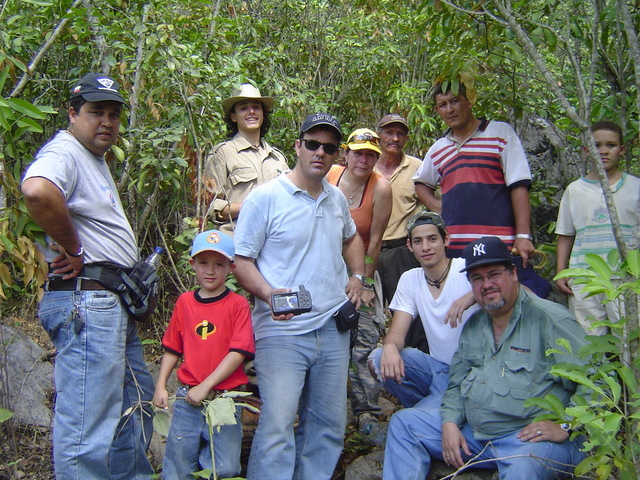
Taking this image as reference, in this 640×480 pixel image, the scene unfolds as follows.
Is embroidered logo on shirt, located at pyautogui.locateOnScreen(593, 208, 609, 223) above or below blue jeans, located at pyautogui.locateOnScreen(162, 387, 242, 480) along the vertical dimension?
Answer: above

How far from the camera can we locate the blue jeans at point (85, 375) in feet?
10.1

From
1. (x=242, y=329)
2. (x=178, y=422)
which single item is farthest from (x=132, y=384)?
(x=242, y=329)

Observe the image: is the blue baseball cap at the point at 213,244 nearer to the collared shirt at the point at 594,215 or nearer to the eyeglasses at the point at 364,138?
the eyeglasses at the point at 364,138

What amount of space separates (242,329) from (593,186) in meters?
2.43

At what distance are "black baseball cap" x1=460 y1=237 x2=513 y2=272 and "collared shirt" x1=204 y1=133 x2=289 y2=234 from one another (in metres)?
1.61

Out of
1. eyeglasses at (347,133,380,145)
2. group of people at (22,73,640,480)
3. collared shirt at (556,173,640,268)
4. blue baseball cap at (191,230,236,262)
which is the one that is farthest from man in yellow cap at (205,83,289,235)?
collared shirt at (556,173,640,268)

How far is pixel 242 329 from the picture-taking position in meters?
3.45

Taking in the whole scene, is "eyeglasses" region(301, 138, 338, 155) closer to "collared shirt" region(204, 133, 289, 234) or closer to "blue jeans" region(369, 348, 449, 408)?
"collared shirt" region(204, 133, 289, 234)

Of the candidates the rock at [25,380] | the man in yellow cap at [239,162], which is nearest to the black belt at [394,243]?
the man in yellow cap at [239,162]

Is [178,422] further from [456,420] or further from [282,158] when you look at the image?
[282,158]

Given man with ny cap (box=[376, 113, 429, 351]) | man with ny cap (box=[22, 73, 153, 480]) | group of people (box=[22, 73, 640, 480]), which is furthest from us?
man with ny cap (box=[376, 113, 429, 351])

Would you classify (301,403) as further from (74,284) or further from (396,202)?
(396,202)

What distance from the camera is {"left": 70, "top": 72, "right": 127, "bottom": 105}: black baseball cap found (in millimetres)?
3191

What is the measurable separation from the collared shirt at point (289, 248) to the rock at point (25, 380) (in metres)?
2.04
